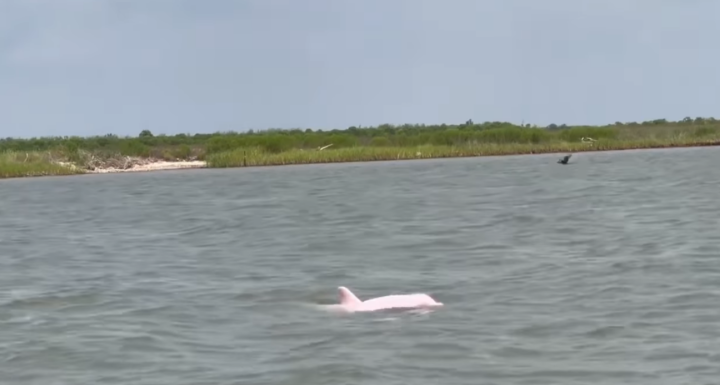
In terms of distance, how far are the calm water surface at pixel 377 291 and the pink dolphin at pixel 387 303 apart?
28 centimetres

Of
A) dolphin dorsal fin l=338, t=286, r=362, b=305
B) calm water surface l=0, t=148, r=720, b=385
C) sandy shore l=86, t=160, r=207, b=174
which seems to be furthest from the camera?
sandy shore l=86, t=160, r=207, b=174

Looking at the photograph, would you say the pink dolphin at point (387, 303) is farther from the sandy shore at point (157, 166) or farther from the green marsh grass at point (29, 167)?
the sandy shore at point (157, 166)

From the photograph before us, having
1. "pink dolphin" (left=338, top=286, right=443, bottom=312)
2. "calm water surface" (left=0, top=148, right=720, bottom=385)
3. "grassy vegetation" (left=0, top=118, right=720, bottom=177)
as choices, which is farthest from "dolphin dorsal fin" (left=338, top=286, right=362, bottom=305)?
"grassy vegetation" (left=0, top=118, right=720, bottom=177)

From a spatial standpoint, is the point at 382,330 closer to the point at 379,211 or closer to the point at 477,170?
the point at 379,211

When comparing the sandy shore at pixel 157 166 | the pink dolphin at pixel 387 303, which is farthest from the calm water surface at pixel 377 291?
the sandy shore at pixel 157 166

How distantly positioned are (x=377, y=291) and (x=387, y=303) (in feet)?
6.57

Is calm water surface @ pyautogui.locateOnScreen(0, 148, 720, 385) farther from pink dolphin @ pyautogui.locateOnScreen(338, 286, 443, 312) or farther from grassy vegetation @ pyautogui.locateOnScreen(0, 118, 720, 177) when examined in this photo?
grassy vegetation @ pyautogui.locateOnScreen(0, 118, 720, 177)

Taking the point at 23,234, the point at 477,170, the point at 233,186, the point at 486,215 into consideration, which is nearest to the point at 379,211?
the point at 486,215

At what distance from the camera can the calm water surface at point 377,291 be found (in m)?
10.3

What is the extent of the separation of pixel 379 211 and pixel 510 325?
17094 millimetres

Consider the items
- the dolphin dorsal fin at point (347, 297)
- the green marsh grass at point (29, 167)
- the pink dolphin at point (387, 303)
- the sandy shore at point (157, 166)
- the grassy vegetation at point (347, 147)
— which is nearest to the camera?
the pink dolphin at point (387, 303)

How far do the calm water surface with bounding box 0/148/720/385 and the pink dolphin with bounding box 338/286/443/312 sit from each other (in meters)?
0.28

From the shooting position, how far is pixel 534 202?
29.3 metres

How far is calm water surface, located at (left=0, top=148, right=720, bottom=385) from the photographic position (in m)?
10.3
